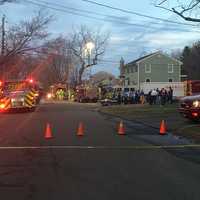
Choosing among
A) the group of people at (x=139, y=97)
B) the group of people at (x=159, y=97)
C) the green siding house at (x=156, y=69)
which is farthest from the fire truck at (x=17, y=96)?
the green siding house at (x=156, y=69)

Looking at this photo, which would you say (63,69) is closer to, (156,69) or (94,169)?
(156,69)

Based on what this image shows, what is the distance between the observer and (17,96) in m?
37.7

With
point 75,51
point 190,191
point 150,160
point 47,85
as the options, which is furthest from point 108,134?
point 47,85

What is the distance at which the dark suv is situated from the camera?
75.2ft

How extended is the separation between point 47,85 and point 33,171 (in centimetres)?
12199

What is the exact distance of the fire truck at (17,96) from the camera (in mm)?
37375

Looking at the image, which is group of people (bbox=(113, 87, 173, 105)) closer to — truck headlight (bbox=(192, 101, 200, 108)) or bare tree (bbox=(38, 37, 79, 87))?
truck headlight (bbox=(192, 101, 200, 108))

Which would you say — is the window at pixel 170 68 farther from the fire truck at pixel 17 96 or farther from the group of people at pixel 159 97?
the fire truck at pixel 17 96

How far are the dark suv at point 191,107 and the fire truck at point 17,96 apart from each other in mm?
16438

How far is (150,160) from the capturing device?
1283 centimetres

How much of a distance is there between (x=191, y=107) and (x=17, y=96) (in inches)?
684

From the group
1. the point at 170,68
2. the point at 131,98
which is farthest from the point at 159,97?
the point at 170,68

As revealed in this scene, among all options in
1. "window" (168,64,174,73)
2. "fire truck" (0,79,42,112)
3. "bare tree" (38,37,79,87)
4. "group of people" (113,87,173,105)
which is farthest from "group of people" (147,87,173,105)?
"window" (168,64,174,73)

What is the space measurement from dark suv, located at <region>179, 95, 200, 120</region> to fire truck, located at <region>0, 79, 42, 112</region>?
1644 centimetres
